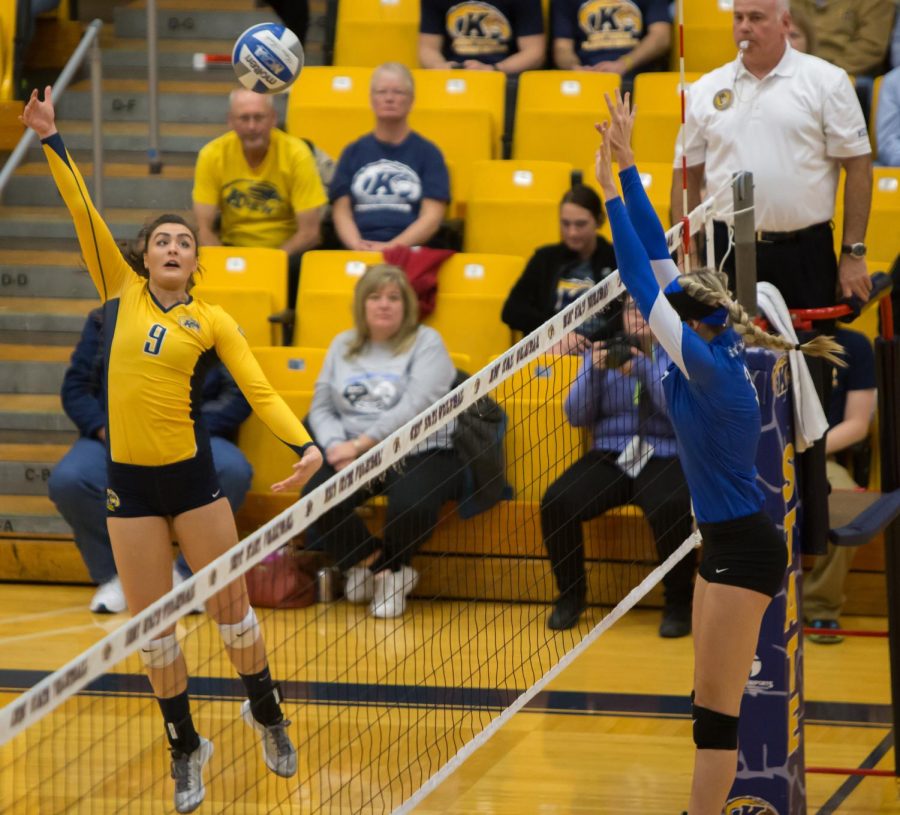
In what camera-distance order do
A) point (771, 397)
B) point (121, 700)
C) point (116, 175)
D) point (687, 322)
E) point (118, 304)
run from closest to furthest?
point (687, 322) → point (771, 397) → point (118, 304) → point (121, 700) → point (116, 175)

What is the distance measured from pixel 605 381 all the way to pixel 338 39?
144 inches

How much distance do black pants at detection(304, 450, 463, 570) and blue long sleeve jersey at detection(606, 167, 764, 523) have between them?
280 centimetres

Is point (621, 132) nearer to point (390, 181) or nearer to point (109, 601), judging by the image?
point (390, 181)

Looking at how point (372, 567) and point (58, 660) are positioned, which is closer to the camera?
point (58, 660)

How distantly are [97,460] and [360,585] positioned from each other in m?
1.50

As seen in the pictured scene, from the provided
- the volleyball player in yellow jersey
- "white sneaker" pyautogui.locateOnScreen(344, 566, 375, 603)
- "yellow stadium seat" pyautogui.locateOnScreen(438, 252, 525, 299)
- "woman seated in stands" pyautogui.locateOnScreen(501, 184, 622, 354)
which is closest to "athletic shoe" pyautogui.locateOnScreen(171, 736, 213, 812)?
the volleyball player in yellow jersey

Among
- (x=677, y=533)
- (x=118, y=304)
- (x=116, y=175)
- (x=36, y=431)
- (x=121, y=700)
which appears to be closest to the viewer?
(x=118, y=304)

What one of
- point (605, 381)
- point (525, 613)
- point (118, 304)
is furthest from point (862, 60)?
point (118, 304)

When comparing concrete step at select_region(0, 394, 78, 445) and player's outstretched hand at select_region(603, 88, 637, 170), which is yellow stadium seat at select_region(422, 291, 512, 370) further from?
player's outstretched hand at select_region(603, 88, 637, 170)

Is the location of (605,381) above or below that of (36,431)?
above

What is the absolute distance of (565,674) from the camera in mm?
6996

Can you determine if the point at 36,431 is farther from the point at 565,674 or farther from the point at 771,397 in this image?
the point at 771,397

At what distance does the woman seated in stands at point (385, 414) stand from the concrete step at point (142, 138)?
2470mm

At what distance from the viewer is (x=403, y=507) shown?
7547 millimetres
